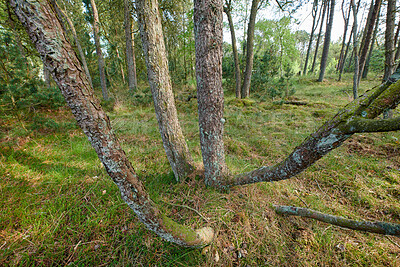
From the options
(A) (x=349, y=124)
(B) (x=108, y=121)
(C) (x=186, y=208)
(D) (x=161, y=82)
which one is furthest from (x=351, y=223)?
(D) (x=161, y=82)

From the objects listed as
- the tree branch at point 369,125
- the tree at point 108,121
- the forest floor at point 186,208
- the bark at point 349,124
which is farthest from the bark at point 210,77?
the tree branch at point 369,125

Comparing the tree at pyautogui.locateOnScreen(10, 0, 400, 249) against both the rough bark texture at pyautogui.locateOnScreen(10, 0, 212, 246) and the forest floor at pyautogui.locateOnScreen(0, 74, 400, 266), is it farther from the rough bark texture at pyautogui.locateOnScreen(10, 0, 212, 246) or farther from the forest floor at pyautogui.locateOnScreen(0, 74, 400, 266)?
the forest floor at pyautogui.locateOnScreen(0, 74, 400, 266)

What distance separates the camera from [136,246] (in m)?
1.71

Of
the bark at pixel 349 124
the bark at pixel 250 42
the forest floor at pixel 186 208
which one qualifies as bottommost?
the forest floor at pixel 186 208

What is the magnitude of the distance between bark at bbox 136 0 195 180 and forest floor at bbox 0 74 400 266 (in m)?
0.47

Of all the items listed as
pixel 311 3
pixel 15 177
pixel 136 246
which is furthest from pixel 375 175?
pixel 311 3

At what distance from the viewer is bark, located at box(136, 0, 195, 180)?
2076 millimetres

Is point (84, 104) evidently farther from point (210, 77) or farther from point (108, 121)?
point (210, 77)

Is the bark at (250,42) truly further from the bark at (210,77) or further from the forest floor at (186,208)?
the bark at (210,77)

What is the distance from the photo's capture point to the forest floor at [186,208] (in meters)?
1.66

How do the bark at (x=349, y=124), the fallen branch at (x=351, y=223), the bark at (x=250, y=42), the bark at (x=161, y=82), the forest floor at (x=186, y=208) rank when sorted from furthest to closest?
1. the bark at (x=250, y=42)
2. the bark at (x=161, y=82)
3. the forest floor at (x=186, y=208)
4. the fallen branch at (x=351, y=223)
5. the bark at (x=349, y=124)

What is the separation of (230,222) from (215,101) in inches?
65.1

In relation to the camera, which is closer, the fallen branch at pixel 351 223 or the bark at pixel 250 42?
the fallen branch at pixel 351 223

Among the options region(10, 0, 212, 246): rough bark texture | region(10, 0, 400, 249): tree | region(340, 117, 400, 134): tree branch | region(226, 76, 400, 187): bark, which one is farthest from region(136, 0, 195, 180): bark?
region(340, 117, 400, 134): tree branch
